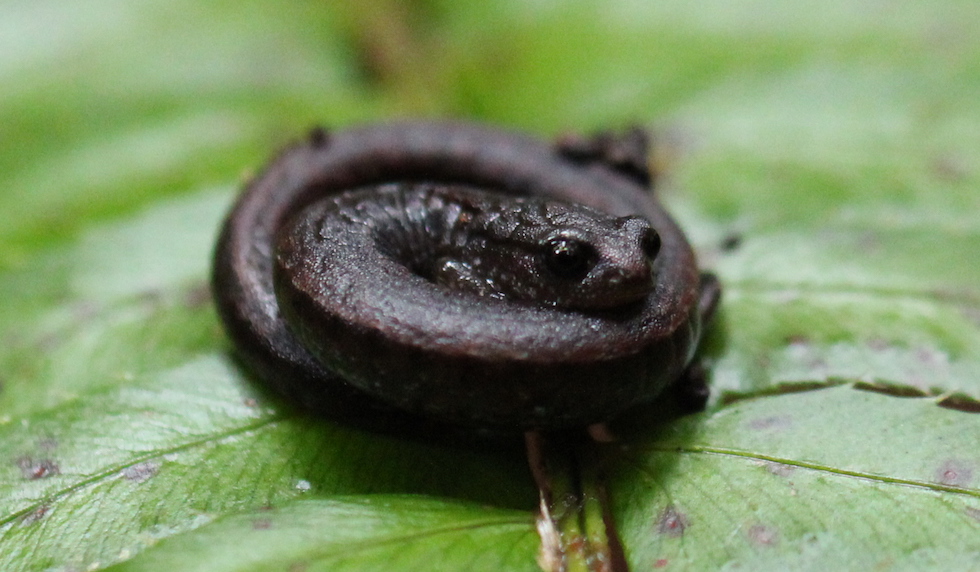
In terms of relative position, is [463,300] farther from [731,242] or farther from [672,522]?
[731,242]

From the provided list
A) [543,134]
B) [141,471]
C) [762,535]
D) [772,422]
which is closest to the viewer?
[762,535]

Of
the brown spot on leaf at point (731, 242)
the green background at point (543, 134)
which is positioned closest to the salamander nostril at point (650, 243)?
the green background at point (543, 134)

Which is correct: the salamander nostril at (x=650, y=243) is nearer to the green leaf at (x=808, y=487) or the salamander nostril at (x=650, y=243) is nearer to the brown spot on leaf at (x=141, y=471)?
the green leaf at (x=808, y=487)

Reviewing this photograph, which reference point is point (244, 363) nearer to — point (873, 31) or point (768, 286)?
point (768, 286)

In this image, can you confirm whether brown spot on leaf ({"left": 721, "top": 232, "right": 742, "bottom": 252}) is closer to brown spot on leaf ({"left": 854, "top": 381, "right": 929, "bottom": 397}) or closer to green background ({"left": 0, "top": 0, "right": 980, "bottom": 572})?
green background ({"left": 0, "top": 0, "right": 980, "bottom": 572})

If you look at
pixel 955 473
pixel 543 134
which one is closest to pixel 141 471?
pixel 955 473

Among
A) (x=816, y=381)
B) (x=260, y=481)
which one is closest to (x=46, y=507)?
(x=260, y=481)
